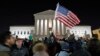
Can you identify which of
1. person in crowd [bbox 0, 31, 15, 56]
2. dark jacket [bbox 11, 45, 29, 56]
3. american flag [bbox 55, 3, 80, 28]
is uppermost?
american flag [bbox 55, 3, 80, 28]

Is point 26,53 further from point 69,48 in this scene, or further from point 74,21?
point 74,21

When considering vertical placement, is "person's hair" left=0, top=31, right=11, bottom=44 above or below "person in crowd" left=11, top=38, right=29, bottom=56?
above

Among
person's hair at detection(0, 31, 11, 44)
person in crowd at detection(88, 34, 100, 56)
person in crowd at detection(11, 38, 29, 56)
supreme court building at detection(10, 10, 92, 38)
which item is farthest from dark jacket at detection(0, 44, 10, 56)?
supreme court building at detection(10, 10, 92, 38)

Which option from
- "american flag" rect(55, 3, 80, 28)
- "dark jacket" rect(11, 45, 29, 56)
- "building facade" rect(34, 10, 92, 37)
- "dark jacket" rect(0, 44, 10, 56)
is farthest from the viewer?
"building facade" rect(34, 10, 92, 37)

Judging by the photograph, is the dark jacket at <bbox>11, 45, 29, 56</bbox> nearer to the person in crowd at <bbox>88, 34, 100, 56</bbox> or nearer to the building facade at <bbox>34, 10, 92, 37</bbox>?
the person in crowd at <bbox>88, 34, 100, 56</bbox>

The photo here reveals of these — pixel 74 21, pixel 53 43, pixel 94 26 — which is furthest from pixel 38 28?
pixel 53 43

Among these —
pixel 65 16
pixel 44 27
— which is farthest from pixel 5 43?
pixel 44 27

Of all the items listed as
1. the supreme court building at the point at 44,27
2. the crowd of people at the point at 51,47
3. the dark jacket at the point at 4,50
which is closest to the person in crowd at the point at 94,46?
the crowd of people at the point at 51,47

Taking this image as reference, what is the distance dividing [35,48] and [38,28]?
149 ft

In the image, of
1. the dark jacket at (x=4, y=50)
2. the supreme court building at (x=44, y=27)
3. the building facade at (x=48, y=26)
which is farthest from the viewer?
the supreme court building at (x=44, y=27)

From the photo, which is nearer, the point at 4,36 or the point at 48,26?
the point at 4,36

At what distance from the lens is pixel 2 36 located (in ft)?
21.6

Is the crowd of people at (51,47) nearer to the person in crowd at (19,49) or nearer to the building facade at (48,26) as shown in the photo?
the person in crowd at (19,49)

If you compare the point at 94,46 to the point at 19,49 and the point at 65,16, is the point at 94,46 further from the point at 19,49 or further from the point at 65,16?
the point at 65,16
